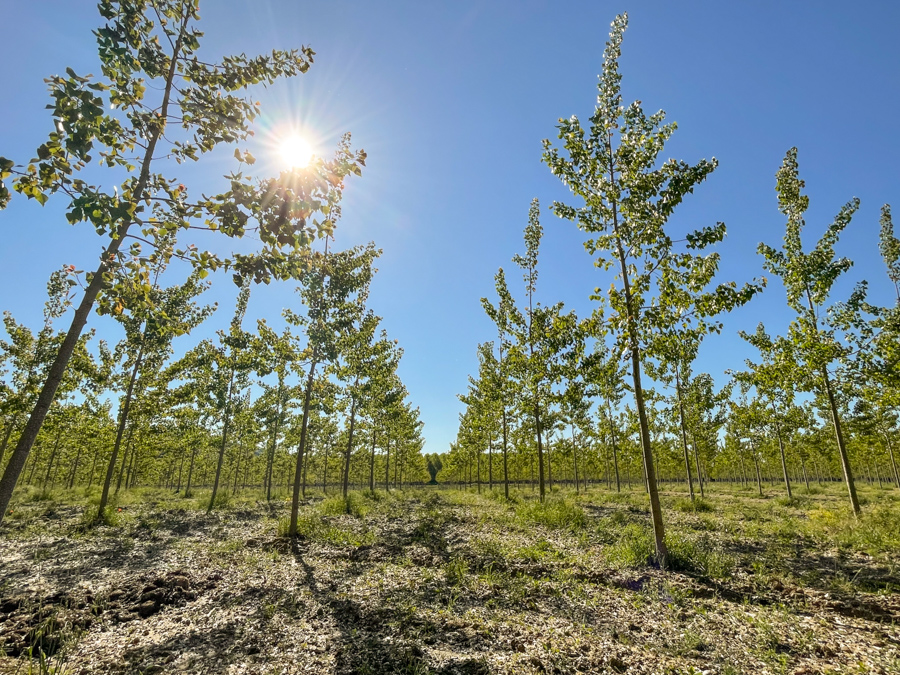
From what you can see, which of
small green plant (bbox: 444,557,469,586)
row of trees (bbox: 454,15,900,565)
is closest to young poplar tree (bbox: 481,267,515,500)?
row of trees (bbox: 454,15,900,565)

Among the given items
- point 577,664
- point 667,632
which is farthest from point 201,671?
point 667,632

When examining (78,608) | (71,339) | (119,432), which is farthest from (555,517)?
(119,432)

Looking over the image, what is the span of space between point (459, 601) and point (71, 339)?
660cm

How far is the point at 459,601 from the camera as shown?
635 centimetres

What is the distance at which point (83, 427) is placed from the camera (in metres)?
26.1

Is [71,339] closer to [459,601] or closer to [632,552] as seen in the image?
[459,601]

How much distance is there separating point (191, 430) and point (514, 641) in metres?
31.2

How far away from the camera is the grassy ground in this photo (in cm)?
452

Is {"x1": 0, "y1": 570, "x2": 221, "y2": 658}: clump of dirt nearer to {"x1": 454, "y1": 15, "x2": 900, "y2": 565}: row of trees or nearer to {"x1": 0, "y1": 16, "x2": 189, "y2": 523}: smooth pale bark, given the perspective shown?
{"x1": 0, "y1": 16, "x2": 189, "y2": 523}: smooth pale bark

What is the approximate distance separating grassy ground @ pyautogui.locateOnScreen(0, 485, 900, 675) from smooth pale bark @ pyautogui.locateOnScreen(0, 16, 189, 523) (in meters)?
2.11

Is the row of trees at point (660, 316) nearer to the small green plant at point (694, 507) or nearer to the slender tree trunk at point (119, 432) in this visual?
the small green plant at point (694, 507)

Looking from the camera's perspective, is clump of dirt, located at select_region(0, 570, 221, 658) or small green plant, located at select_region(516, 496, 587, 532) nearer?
clump of dirt, located at select_region(0, 570, 221, 658)

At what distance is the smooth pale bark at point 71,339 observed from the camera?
3941 mm

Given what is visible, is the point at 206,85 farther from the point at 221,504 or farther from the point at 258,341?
the point at 221,504
